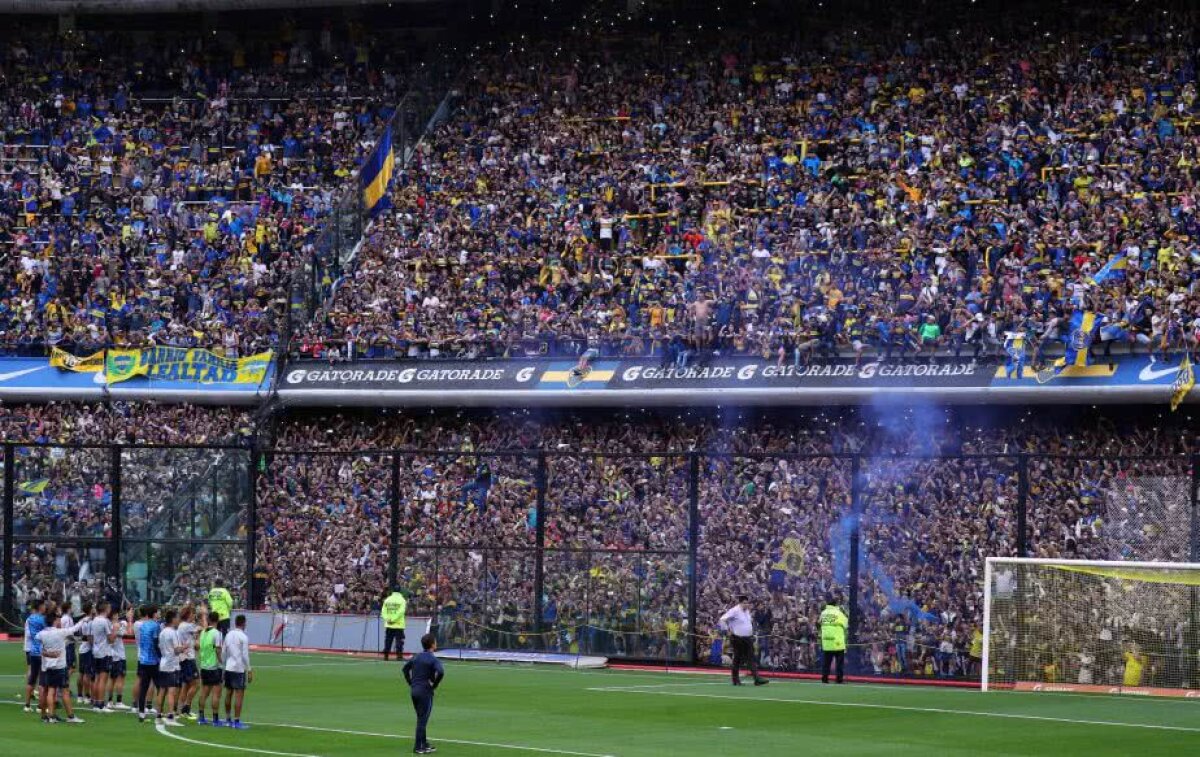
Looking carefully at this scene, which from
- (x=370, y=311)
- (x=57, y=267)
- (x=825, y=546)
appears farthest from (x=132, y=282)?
(x=825, y=546)

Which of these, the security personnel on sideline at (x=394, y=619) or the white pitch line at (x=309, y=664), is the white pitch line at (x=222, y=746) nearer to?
the white pitch line at (x=309, y=664)

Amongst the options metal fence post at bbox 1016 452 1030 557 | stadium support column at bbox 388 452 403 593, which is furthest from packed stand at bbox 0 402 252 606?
metal fence post at bbox 1016 452 1030 557

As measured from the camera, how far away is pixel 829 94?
50438 millimetres

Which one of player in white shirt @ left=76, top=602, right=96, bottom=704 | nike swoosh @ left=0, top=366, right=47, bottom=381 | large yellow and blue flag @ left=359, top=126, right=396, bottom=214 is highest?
large yellow and blue flag @ left=359, top=126, right=396, bottom=214

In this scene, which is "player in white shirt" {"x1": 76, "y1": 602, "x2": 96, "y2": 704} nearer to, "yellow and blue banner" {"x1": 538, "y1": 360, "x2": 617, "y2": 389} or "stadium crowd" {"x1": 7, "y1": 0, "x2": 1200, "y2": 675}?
"stadium crowd" {"x1": 7, "y1": 0, "x2": 1200, "y2": 675}

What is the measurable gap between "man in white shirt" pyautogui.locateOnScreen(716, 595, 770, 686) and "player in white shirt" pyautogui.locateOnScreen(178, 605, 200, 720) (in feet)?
33.9

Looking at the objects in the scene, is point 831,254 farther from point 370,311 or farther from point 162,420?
point 162,420

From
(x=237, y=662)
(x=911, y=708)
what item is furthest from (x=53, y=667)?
(x=911, y=708)

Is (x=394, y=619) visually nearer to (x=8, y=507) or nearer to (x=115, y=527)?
(x=115, y=527)

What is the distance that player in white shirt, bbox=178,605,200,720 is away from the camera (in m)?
28.4

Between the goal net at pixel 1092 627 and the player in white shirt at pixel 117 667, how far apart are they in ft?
49.4

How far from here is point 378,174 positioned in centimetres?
5478

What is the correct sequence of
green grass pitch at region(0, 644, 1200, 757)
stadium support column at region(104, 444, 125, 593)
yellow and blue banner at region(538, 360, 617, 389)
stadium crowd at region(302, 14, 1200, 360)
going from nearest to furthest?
green grass pitch at region(0, 644, 1200, 757), stadium crowd at region(302, 14, 1200, 360), stadium support column at region(104, 444, 125, 593), yellow and blue banner at region(538, 360, 617, 389)

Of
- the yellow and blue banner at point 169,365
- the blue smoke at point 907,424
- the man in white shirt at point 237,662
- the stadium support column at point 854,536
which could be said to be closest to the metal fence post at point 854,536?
the stadium support column at point 854,536
